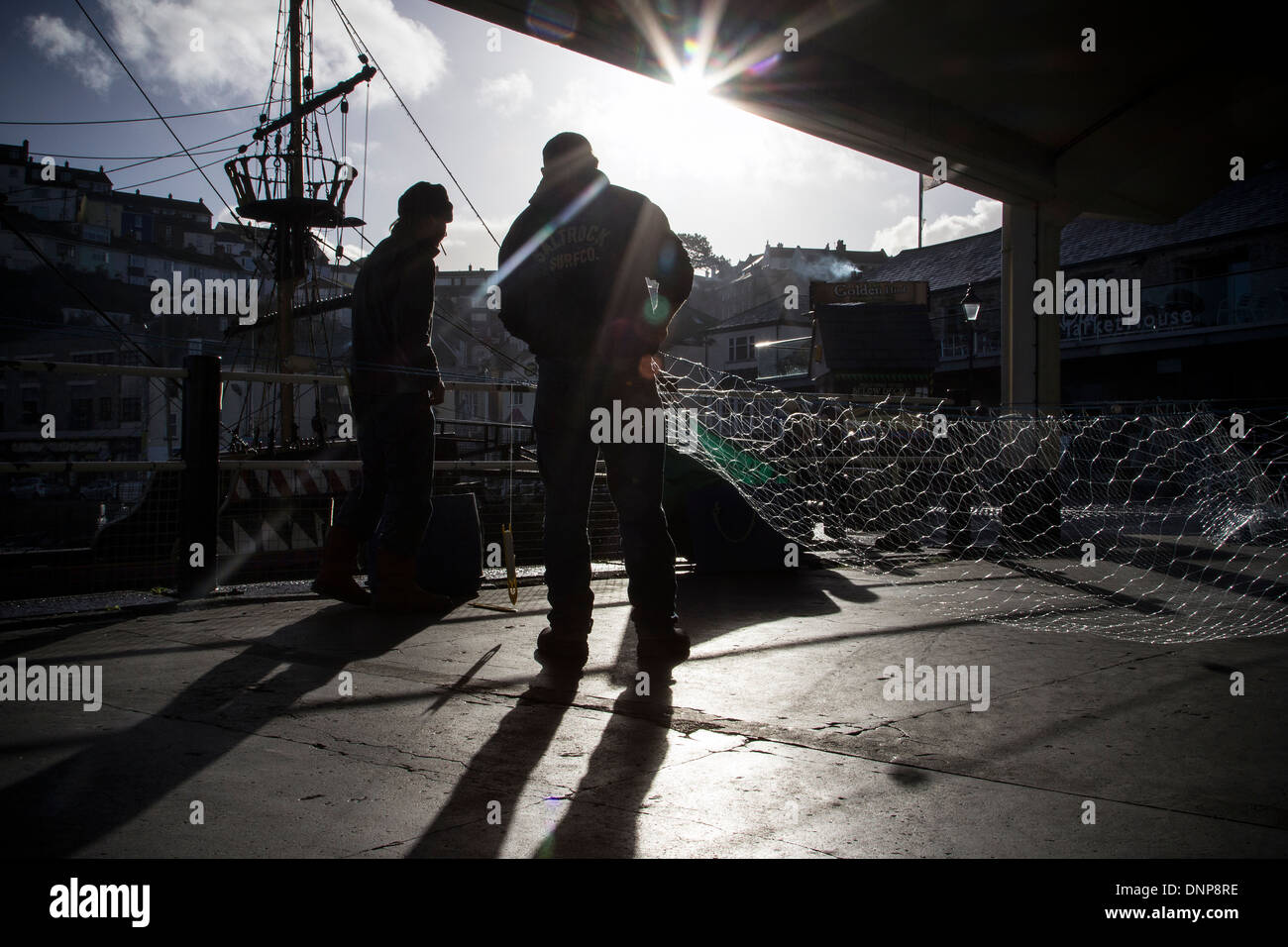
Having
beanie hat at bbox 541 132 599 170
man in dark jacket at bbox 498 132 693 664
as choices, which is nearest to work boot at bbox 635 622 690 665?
man in dark jacket at bbox 498 132 693 664

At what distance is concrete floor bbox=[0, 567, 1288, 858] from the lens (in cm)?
170

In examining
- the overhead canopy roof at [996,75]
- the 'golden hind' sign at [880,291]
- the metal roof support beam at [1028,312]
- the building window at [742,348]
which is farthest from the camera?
the building window at [742,348]

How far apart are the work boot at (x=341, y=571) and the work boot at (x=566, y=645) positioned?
166 centimetres

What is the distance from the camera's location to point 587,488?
330cm

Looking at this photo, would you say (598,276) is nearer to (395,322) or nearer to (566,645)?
(566,645)

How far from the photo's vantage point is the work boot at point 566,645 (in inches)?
124

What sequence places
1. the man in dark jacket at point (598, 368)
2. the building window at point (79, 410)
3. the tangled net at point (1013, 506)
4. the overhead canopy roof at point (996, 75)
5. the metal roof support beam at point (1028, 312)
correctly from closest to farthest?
1. the man in dark jacket at point (598, 368)
2. the tangled net at point (1013, 506)
3. the overhead canopy roof at point (996, 75)
4. the metal roof support beam at point (1028, 312)
5. the building window at point (79, 410)

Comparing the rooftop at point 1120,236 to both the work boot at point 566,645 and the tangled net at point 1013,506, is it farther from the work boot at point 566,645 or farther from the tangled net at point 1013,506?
the work boot at point 566,645

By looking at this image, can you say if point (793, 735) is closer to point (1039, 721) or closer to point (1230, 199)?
point (1039, 721)

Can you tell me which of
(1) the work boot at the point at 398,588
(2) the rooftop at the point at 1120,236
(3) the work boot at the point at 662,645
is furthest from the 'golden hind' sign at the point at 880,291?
(3) the work boot at the point at 662,645

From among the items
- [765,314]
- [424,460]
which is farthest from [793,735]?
[765,314]

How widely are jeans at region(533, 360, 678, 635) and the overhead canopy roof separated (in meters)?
3.25

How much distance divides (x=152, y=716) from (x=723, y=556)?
3.86 meters

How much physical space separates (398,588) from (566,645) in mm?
1432
